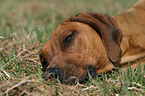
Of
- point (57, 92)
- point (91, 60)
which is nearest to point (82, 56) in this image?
point (91, 60)

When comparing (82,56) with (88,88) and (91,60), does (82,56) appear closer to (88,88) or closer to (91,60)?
(91,60)

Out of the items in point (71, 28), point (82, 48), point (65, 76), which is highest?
point (71, 28)

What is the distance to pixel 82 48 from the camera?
2.41 m

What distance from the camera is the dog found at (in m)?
2.29

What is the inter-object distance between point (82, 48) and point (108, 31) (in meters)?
0.47

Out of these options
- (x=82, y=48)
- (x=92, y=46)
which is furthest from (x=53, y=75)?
(x=92, y=46)

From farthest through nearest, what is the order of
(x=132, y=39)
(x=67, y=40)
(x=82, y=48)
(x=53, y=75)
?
(x=132, y=39) → (x=67, y=40) → (x=82, y=48) → (x=53, y=75)

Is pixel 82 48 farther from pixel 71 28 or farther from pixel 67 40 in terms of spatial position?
pixel 71 28

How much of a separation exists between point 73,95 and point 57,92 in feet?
0.61

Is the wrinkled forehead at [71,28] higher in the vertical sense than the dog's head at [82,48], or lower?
higher

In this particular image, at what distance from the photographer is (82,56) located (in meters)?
2.36

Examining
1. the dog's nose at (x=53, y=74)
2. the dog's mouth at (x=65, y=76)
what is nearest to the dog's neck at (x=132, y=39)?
the dog's mouth at (x=65, y=76)

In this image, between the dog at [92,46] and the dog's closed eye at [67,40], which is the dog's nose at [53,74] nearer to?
the dog at [92,46]

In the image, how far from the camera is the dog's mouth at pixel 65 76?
2146mm
